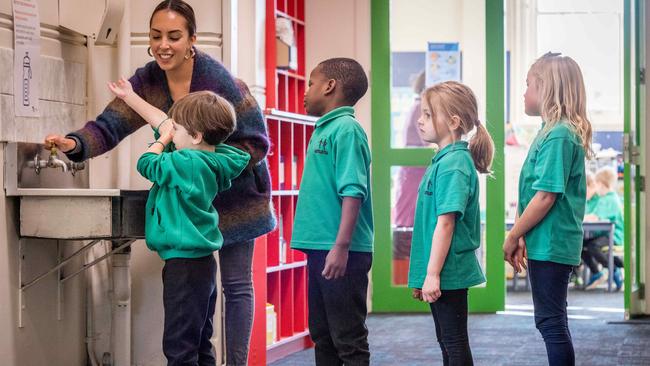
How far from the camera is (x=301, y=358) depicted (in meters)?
4.97

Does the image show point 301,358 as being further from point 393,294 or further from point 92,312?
point 393,294

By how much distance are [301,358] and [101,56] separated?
1.71 meters

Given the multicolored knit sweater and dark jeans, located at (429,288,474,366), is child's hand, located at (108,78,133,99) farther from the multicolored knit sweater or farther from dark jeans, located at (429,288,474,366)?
dark jeans, located at (429,288,474,366)

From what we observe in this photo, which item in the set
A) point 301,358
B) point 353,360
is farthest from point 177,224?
point 301,358

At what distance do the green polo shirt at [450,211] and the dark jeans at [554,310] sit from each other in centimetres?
19

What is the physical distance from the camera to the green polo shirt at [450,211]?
307cm

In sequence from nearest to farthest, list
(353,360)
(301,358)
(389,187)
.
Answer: (353,360), (301,358), (389,187)

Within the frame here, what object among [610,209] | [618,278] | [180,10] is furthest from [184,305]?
[610,209]

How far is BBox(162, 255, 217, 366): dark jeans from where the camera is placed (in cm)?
313

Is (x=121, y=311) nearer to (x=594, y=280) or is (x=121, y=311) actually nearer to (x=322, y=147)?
(x=322, y=147)

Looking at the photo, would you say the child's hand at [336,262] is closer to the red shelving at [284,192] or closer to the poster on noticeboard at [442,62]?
the red shelving at [284,192]

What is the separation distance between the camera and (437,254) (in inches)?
120

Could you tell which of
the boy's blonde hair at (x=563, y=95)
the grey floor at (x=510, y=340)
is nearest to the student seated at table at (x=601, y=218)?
the grey floor at (x=510, y=340)

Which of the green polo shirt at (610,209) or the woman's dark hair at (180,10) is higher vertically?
the woman's dark hair at (180,10)
